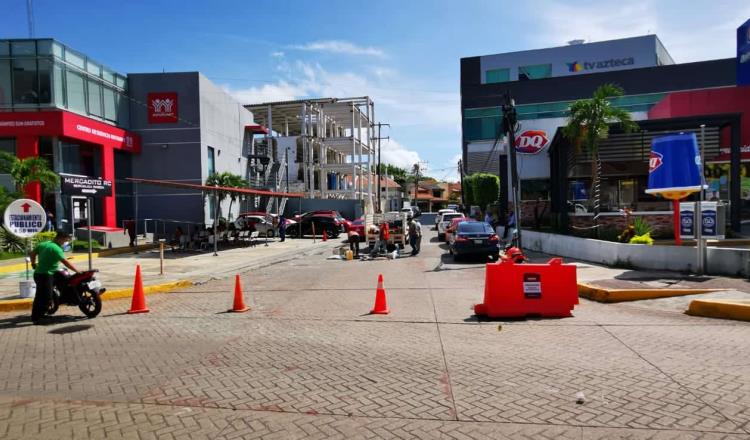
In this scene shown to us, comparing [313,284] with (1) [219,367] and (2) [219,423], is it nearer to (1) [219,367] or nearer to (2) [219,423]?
(1) [219,367]

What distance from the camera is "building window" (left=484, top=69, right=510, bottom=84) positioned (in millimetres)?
60000

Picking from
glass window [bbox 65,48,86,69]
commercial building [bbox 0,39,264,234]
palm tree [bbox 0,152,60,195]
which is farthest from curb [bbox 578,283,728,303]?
glass window [bbox 65,48,86,69]

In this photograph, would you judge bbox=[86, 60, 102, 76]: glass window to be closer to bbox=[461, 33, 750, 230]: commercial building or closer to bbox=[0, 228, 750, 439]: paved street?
bbox=[0, 228, 750, 439]: paved street

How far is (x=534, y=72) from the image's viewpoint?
6019 centimetres

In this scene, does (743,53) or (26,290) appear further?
(743,53)

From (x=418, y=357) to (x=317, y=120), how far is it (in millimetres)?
48275

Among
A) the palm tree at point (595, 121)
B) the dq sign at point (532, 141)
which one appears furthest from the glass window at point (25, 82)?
the palm tree at point (595, 121)

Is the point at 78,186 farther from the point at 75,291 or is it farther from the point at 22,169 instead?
the point at 22,169

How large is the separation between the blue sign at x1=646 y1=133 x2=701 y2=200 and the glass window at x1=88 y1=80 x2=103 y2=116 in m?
29.1

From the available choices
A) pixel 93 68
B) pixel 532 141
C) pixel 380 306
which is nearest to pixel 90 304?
pixel 380 306

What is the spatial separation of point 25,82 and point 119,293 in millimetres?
21174

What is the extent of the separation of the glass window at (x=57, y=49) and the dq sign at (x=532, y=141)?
2526cm

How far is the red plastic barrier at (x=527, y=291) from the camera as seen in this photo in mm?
9000

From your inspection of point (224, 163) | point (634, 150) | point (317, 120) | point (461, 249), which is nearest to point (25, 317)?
point (461, 249)
